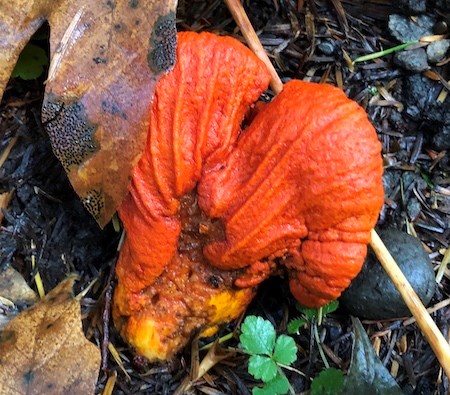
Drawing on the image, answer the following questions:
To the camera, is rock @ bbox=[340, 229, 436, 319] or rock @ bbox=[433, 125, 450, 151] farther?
rock @ bbox=[433, 125, 450, 151]

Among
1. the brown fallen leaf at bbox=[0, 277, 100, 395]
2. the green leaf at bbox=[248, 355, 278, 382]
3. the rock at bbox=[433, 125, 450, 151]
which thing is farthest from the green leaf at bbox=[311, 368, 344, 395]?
the rock at bbox=[433, 125, 450, 151]

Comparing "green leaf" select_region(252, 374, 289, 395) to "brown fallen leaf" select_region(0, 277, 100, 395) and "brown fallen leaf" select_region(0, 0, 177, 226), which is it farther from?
"brown fallen leaf" select_region(0, 0, 177, 226)

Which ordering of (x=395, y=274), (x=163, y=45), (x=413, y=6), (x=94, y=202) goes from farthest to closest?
(x=413, y=6) → (x=395, y=274) → (x=94, y=202) → (x=163, y=45)

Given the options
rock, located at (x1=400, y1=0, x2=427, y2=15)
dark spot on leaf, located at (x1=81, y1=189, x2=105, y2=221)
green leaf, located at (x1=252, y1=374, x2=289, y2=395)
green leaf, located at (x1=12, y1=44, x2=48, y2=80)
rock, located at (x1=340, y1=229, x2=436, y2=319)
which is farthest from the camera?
rock, located at (x1=400, y1=0, x2=427, y2=15)

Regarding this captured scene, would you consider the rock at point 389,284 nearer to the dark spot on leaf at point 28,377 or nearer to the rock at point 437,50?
the rock at point 437,50

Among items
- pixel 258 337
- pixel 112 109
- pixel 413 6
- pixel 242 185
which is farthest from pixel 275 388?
pixel 413 6

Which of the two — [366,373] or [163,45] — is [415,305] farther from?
[163,45]
